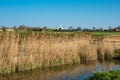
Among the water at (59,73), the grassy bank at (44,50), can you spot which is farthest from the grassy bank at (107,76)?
the grassy bank at (44,50)

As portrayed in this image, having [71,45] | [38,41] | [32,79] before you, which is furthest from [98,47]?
[32,79]

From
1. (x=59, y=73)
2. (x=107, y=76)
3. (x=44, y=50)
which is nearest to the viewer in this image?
(x=107, y=76)

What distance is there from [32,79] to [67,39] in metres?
6.40

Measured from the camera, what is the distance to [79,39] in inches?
848

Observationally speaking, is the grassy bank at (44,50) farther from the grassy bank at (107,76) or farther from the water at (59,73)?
the grassy bank at (107,76)

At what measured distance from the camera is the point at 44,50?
17641 millimetres

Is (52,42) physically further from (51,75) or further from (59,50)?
(51,75)

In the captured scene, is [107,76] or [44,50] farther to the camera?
[44,50]

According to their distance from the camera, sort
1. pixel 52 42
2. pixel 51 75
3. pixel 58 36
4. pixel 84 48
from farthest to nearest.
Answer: pixel 84 48, pixel 58 36, pixel 52 42, pixel 51 75

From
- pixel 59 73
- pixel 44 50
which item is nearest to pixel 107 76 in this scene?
pixel 59 73

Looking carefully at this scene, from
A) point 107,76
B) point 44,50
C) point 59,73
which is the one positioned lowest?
point 59,73

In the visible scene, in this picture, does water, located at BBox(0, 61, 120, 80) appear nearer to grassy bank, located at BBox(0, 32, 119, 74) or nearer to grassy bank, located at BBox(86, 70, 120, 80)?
grassy bank, located at BBox(0, 32, 119, 74)

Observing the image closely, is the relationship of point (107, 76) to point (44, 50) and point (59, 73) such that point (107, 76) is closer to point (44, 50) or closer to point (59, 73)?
point (59, 73)

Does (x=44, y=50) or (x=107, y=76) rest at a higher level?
(x=44, y=50)
